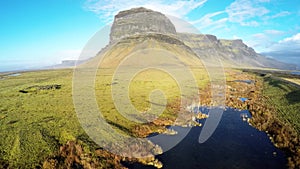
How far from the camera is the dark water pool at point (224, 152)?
19.9 metres

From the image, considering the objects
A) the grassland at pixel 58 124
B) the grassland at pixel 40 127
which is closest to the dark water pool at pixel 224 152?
the grassland at pixel 58 124

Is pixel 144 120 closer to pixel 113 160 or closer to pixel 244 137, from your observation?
pixel 113 160

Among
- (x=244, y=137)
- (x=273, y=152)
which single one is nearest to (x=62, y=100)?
(x=244, y=137)

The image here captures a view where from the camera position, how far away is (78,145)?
22.0m

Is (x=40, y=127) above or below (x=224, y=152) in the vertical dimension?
above

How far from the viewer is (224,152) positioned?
73.2 feet

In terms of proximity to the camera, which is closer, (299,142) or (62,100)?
(299,142)

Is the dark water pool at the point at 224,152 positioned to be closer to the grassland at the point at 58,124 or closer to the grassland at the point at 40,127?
the grassland at the point at 58,124

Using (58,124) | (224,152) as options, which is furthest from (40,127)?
(224,152)

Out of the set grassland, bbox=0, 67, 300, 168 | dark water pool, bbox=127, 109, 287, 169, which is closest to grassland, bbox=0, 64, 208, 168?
grassland, bbox=0, 67, 300, 168

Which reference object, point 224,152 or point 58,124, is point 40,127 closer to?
point 58,124

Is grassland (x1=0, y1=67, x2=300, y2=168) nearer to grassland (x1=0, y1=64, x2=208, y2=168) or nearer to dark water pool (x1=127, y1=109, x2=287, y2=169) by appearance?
grassland (x1=0, y1=64, x2=208, y2=168)

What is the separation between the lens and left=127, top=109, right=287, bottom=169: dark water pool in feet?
65.2

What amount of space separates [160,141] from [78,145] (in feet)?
31.1
